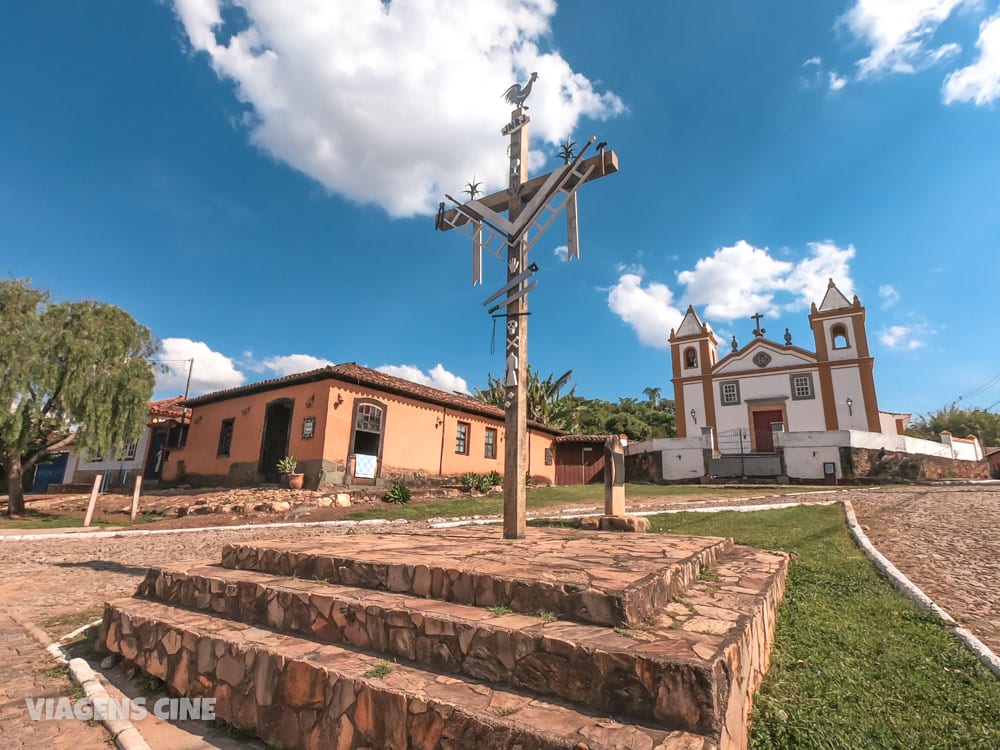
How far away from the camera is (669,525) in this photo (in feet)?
31.3

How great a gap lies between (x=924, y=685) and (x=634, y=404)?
44645 mm

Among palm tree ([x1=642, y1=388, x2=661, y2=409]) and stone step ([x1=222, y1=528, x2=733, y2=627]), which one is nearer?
stone step ([x1=222, y1=528, x2=733, y2=627])

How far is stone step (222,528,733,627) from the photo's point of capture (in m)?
3.27

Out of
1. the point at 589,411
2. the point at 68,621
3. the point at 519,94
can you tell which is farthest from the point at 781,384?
the point at 68,621

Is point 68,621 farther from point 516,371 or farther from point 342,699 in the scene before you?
point 516,371

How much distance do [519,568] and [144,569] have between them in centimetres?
724

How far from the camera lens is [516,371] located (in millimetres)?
6289

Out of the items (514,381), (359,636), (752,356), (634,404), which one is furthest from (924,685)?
(634,404)

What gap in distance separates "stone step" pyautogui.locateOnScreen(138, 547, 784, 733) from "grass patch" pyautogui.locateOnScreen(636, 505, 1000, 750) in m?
0.48

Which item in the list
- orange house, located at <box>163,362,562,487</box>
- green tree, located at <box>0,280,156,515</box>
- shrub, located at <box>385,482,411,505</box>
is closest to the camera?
green tree, located at <box>0,280,156,515</box>

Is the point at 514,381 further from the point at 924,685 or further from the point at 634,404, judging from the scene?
the point at 634,404

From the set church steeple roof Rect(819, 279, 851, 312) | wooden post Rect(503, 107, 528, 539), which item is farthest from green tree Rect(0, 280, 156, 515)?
church steeple roof Rect(819, 279, 851, 312)

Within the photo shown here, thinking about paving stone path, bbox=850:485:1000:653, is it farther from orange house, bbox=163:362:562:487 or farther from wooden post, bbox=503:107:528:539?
orange house, bbox=163:362:562:487

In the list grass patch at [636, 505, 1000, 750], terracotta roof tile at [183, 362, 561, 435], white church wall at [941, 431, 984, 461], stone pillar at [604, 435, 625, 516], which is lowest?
grass patch at [636, 505, 1000, 750]
